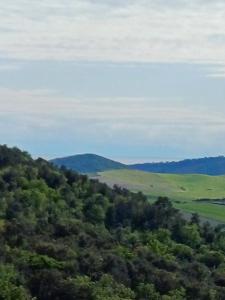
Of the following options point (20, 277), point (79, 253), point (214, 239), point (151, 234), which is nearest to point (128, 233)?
point (151, 234)

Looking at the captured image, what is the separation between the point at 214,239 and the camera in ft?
320

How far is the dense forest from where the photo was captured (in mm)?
61062

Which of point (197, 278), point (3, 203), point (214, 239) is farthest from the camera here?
point (214, 239)

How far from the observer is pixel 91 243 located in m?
75.6

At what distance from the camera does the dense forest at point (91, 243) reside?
6106 cm

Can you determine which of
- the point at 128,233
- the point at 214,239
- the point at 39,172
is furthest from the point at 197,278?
the point at 39,172

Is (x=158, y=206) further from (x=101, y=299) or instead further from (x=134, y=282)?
(x=101, y=299)

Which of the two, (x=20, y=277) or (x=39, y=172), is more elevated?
(x=39, y=172)

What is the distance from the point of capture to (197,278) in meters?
74.5

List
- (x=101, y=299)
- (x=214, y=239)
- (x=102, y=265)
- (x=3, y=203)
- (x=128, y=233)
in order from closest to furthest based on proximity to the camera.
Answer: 1. (x=101, y=299)
2. (x=102, y=265)
3. (x=3, y=203)
4. (x=128, y=233)
5. (x=214, y=239)

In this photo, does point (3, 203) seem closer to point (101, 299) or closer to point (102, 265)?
point (102, 265)

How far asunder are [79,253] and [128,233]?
21122mm

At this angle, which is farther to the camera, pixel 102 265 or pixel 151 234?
pixel 151 234

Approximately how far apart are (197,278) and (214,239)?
76.4ft
